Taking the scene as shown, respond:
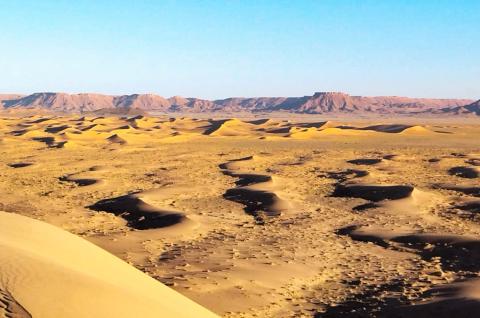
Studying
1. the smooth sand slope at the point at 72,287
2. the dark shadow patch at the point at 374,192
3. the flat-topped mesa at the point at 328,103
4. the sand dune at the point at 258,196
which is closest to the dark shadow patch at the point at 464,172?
the dark shadow patch at the point at 374,192

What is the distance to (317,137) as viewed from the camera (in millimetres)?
47281

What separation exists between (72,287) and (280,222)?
9.08 metres

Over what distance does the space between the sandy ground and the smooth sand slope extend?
0.16 meters

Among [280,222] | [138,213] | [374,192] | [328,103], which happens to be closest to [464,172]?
[374,192]

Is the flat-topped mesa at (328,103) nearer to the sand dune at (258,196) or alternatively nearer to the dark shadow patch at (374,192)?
the sand dune at (258,196)

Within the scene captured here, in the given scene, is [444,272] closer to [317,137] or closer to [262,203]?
[262,203]

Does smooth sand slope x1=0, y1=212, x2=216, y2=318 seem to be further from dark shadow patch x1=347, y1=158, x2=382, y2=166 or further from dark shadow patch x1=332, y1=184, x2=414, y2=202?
dark shadow patch x1=347, y1=158, x2=382, y2=166

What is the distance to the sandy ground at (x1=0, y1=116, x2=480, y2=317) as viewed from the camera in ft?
29.5

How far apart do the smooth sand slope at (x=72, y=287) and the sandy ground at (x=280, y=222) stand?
16 centimetres

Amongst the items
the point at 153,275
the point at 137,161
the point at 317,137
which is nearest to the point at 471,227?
the point at 153,275

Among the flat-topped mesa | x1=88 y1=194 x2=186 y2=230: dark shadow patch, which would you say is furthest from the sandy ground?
the flat-topped mesa

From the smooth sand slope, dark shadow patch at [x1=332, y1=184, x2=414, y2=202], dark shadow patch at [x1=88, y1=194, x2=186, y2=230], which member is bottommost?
dark shadow patch at [x1=88, y1=194, x2=186, y2=230]

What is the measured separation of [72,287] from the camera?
19.1ft

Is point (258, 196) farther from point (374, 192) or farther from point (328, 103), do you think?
point (328, 103)
